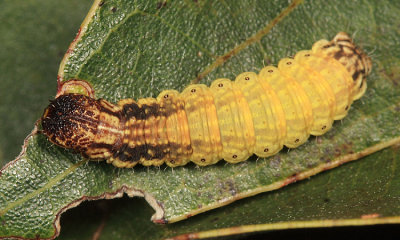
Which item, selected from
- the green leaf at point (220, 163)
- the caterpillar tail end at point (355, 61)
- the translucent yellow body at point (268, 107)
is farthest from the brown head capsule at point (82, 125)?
the caterpillar tail end at point (355, 61)

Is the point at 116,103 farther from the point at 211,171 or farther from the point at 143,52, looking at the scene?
the point at 211,171

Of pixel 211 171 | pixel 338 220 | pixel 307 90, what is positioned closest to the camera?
pixel 338 220

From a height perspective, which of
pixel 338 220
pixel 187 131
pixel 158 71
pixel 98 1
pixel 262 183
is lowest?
pixel 338 220

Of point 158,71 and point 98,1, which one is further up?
point 98,1

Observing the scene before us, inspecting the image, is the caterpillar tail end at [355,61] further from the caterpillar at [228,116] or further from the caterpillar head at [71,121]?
the caterpillar head at [71,121]

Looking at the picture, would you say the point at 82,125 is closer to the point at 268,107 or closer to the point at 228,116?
the point at 228,116

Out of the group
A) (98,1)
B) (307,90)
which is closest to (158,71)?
(98,1)

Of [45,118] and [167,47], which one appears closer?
[45,118]

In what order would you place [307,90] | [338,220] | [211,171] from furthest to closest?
[211,171], [307,90], [338,220]
